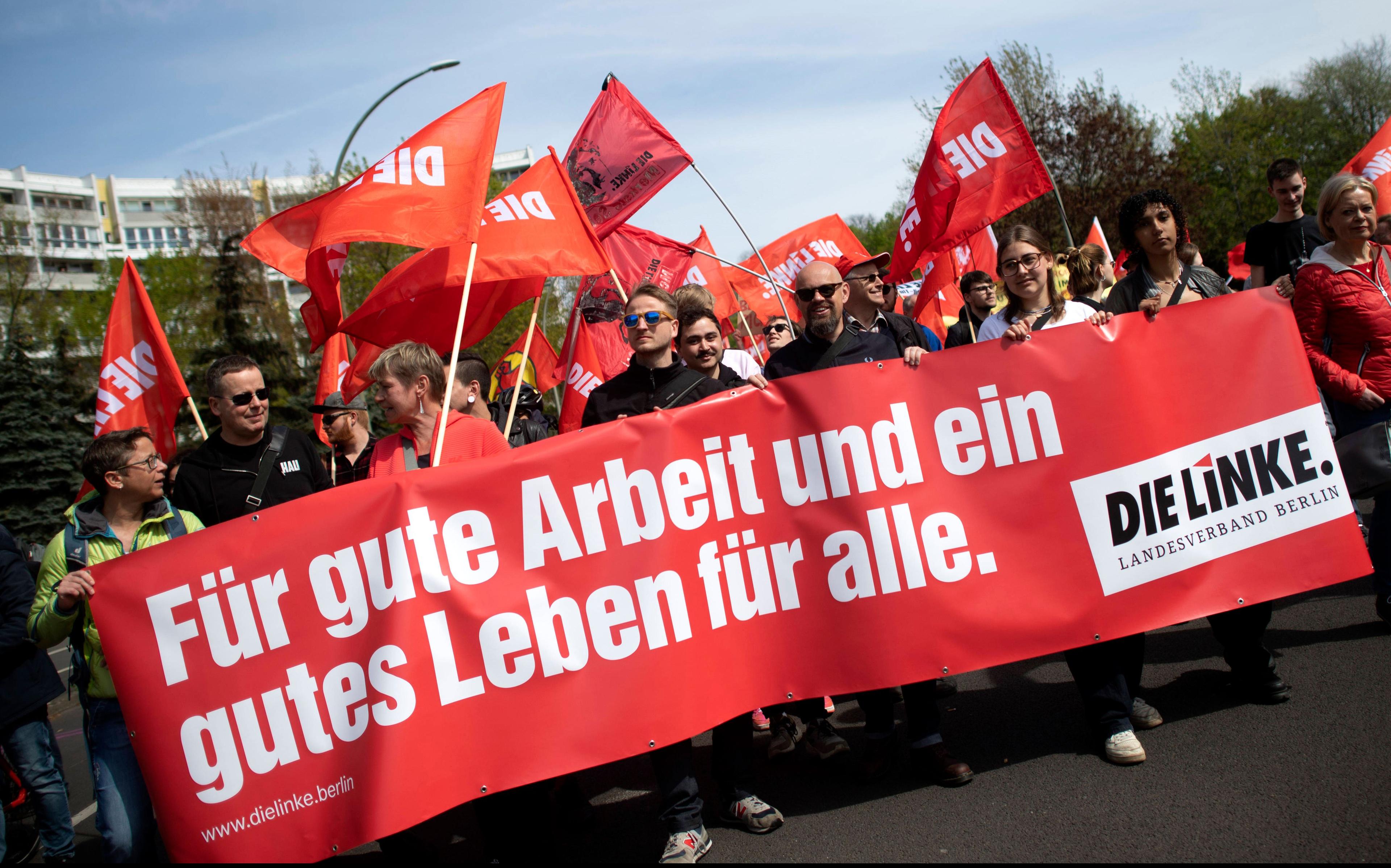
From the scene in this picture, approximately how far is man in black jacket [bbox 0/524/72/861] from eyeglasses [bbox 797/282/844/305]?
3.47 metres

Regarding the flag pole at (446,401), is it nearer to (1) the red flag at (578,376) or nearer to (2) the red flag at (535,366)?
(1) the red flag at (578,376)

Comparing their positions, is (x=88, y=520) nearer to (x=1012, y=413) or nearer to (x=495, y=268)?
(x=495, y=268)

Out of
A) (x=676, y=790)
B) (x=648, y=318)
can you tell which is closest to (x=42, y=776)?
(x=676, y=790)

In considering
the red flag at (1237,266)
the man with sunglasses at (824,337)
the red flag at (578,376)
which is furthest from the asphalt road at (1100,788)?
the red flag at (1237,266)

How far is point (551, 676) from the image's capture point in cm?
351

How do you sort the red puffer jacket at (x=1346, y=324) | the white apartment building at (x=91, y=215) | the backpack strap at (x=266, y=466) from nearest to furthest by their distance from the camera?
the backpack strap at (x=266, y=466)
the red puffer jacket at (x=1346, y=324)
the white apartment building at (x=91, y=215)

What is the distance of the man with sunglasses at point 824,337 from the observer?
162 inches

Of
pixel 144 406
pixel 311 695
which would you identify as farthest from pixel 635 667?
pixel 144 406

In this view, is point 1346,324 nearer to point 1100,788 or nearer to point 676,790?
point 1100,788

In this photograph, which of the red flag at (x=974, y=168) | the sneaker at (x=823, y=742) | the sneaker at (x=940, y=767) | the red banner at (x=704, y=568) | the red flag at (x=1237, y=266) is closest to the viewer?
the red banner at (x=704, y=568)

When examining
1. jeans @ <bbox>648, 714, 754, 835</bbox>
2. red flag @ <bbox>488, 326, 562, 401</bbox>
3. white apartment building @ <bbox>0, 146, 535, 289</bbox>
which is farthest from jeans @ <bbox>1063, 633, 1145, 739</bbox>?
white apartment building @ <bbox>0, 146, 535, 289</bbox>

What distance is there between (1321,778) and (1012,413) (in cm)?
168

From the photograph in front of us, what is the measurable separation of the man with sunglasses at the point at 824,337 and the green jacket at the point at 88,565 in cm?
251

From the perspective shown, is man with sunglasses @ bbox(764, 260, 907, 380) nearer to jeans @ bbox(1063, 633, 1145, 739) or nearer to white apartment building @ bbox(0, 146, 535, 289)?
jeans @ bbox(1063, 633, 1145, 739)
